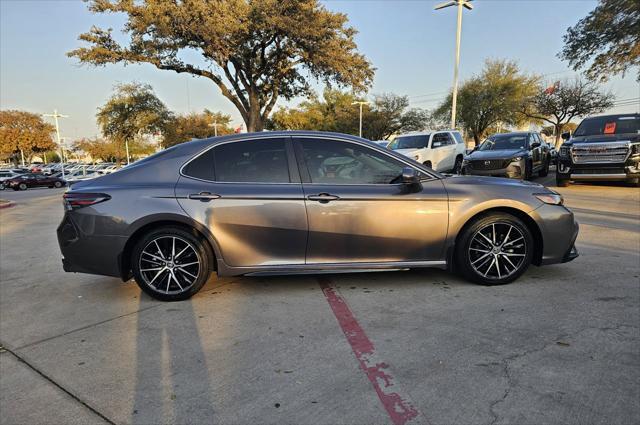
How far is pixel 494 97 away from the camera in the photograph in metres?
37.5

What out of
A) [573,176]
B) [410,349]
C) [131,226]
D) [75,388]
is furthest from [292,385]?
[573,176]

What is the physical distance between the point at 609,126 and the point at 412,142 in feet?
18.9

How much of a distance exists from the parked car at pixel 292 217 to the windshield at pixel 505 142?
9637mm

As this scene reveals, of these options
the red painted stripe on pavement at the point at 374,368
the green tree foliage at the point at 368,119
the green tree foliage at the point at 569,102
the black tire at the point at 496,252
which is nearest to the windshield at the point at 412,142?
the black tire at the point at 496,252

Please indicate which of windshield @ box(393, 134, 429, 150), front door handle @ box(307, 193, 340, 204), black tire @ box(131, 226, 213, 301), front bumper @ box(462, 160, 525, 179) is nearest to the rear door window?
front door handle @ box(307, 193, 340, 204)

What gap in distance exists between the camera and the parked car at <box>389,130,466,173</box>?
13773 millimetres

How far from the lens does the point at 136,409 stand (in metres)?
2.30

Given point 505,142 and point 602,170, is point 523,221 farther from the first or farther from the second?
point 505,142

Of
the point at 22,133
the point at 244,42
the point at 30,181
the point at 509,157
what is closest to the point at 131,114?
the point at 30,181

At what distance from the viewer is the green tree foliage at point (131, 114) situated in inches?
1543

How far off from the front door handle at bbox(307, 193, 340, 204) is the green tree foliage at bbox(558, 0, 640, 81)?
1875 centimetres

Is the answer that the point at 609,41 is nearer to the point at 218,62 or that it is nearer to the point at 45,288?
the point at 218,62

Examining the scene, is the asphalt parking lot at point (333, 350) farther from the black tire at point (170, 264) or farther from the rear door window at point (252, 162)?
the rear door window at point (252, 162)

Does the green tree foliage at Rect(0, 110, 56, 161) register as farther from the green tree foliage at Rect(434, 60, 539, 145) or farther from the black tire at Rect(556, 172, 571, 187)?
the black tire at Rect(556, 172, 571, 187)
